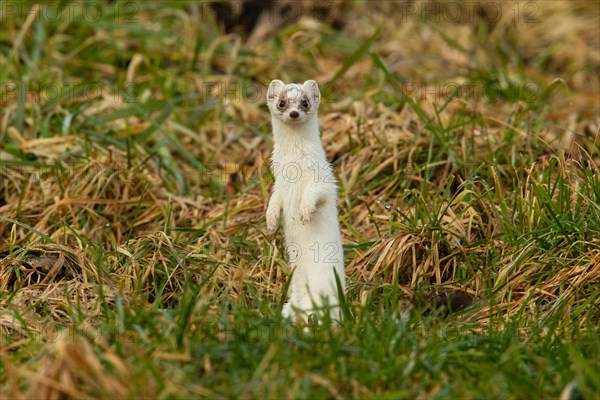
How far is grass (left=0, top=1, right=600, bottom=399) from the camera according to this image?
4.20 meters

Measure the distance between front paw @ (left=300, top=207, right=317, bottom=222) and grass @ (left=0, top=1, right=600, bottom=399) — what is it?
1.64ft

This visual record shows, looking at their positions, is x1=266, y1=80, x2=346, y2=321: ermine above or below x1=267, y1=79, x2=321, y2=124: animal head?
below

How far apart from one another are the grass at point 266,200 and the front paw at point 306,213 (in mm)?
498

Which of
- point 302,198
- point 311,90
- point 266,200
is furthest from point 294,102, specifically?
point 266,200

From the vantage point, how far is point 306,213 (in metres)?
4.98

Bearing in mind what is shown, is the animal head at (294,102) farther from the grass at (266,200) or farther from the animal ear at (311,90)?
the grass at (266,200)

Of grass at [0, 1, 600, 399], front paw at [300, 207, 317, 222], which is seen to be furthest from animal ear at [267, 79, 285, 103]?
grass at [0, 1, 600, 399]

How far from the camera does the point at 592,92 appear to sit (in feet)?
32.2

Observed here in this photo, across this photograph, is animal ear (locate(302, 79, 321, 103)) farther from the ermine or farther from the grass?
the grass

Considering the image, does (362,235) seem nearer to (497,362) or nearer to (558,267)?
(558,267)

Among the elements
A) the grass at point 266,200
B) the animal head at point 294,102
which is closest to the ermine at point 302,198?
the animal head at point 294,102

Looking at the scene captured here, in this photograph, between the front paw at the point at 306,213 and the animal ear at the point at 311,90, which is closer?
the front paw at the point at 306,213

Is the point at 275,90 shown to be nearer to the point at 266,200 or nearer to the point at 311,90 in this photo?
the point at 311,90

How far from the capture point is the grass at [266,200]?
420 cm
